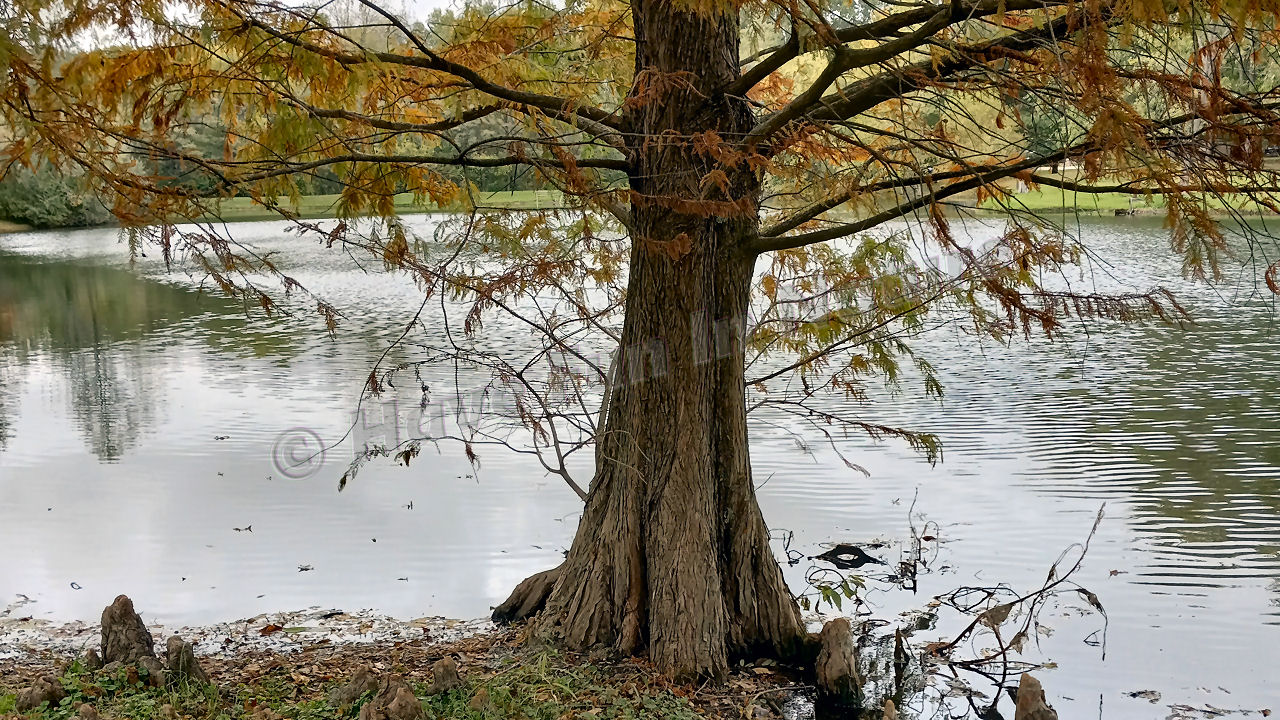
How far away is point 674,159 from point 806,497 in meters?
4.65

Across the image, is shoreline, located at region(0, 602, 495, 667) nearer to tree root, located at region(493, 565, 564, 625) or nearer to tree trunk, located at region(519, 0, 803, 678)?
tree root, located at region(493, 565, 564, 625)

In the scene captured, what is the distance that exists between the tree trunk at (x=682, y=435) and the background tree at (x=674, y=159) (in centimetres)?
1

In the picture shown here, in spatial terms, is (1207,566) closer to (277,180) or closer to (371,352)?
(277,180)

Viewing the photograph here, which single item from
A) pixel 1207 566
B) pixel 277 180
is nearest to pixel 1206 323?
pixel 1207 566

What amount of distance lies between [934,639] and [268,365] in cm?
1093

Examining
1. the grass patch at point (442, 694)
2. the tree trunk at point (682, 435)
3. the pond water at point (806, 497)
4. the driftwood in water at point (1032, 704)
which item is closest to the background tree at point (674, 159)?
the tree trunk at point (682, 435)

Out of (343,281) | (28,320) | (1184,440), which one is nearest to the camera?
(1184,440)

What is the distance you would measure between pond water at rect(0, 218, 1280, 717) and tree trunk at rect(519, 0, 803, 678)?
1.53m

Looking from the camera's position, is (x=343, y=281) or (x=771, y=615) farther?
(x=343, y=281)

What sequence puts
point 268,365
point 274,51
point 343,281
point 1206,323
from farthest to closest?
point 343,281 → point 1206,323 → point 268,365 → point 274,51

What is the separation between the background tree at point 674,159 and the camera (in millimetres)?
3678

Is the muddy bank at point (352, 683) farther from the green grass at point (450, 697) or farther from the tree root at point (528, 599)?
the tree root at point (528, 599)

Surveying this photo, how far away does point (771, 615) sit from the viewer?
17.9 feet

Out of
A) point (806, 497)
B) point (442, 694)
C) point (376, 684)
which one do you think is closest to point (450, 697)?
point (442, 694)
